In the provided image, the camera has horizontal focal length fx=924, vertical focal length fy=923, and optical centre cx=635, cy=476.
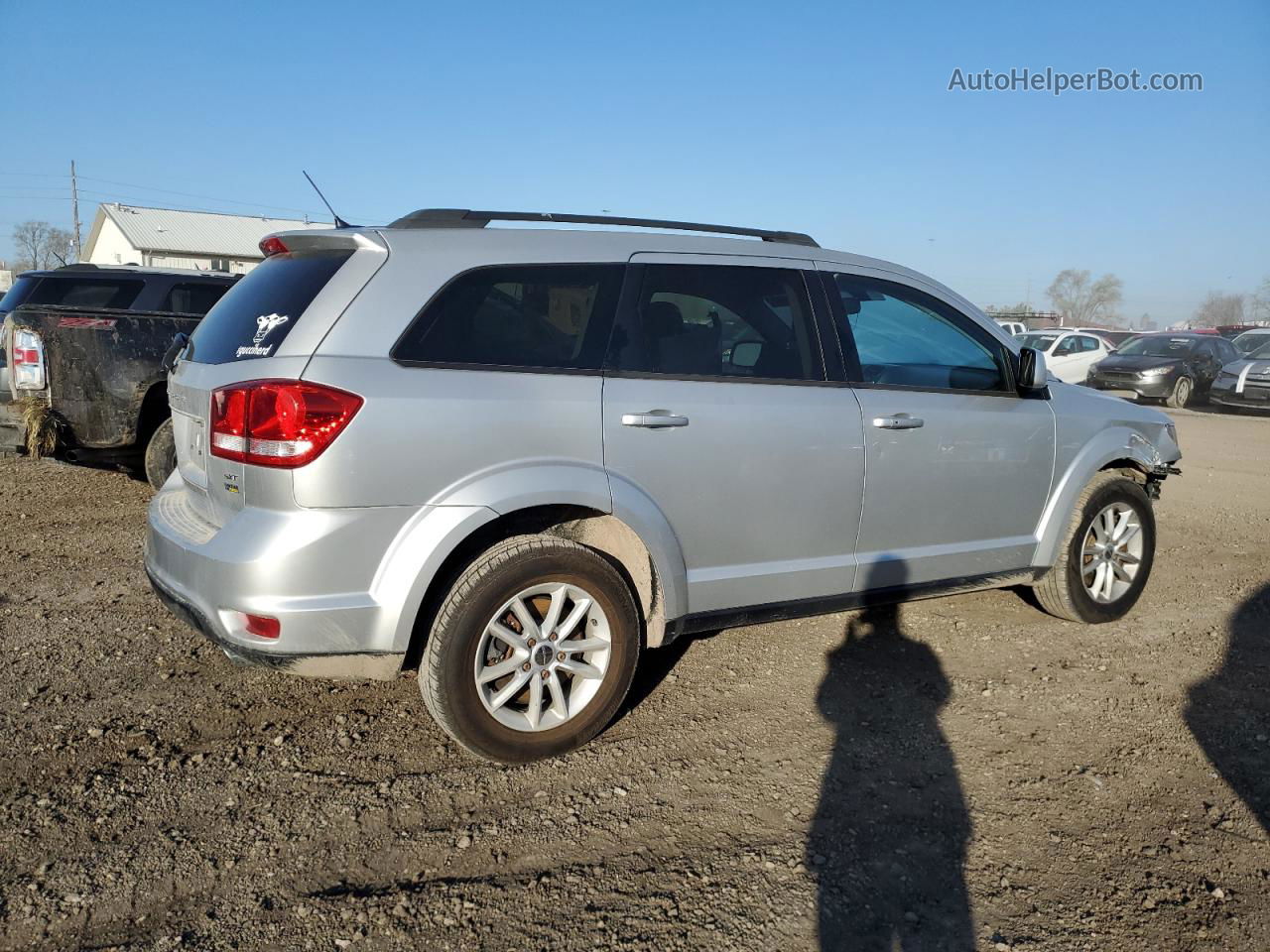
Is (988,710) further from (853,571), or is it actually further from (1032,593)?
(1032,593)

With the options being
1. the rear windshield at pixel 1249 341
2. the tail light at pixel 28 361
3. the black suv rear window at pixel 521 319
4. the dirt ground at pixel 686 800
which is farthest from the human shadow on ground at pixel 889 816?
the rear windshield at pixel 1249 341

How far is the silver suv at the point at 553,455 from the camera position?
9.62ft

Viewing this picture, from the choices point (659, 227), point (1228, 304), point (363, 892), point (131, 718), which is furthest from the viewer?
point (1228, 304)

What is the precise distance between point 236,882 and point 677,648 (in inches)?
93.0

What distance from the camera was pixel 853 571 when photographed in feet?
13.0

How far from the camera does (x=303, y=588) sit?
9.47 ft

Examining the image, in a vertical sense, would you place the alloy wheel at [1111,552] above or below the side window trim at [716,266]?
below

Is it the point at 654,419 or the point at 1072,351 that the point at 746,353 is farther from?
the point at 1072,351

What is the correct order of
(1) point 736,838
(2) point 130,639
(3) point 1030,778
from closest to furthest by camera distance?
(1) point 736,838 < (3) point 1030,778 < (2) point 130,639

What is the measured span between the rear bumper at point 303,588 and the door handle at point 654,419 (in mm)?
843

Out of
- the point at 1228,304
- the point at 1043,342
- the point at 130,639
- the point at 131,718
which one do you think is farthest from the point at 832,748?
the point at 1228,304

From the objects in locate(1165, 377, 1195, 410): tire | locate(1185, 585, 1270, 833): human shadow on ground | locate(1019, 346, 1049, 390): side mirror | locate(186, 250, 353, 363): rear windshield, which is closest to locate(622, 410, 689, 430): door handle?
locate(186, 250, 353, 363): rear windshield

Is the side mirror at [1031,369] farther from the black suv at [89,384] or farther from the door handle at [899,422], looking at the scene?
the black suv at [89,384]

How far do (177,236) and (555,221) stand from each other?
53125 millimetres
